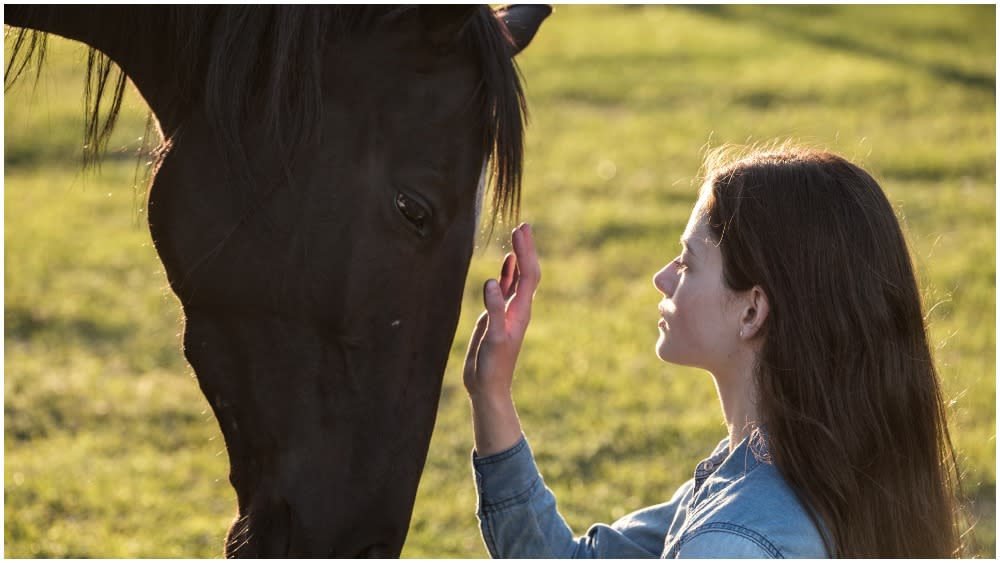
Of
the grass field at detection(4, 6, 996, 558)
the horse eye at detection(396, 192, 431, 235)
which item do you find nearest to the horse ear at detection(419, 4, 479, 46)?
the horse eye at detection(396, 192, 431, 235)

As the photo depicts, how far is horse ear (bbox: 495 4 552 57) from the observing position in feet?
8.63

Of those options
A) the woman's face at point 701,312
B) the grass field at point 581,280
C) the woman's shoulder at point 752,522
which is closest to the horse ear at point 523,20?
the woman's face at point 701,312

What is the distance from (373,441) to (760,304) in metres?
0.76

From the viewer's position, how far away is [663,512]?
2.49 metres

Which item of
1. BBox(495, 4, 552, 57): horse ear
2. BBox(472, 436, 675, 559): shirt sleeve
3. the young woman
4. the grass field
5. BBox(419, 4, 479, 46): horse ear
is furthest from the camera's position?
the grass field

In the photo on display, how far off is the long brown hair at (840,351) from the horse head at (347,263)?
52 cm

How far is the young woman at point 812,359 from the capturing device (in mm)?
2057

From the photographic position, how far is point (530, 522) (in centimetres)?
250

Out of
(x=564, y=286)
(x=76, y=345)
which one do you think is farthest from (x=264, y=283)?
(x=564, y=286)

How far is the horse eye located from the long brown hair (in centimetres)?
54

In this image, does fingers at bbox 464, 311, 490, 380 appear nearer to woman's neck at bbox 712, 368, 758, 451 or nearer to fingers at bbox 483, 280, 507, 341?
fingers at bbox 483, 280, 507, 341

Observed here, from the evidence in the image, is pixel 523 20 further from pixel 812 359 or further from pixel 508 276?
pixel 812 359

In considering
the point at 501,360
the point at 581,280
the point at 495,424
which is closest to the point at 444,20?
the point at 501,360

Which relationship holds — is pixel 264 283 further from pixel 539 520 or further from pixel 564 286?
pixel 564 286
